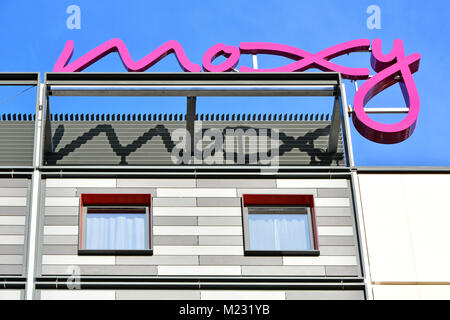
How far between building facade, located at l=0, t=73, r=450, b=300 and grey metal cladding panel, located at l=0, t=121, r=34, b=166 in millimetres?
146

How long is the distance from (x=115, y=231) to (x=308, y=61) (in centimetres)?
641

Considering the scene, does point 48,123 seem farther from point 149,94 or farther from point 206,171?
point 206,171

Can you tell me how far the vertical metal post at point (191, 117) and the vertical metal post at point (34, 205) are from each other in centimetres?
341

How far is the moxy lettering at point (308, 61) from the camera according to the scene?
70.7ft

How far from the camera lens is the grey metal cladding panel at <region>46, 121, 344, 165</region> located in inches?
883

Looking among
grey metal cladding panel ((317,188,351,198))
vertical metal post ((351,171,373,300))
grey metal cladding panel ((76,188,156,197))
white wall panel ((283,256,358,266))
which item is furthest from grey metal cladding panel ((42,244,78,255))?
vertical metal post ((351,171,373,300))

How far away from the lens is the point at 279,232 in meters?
19.9

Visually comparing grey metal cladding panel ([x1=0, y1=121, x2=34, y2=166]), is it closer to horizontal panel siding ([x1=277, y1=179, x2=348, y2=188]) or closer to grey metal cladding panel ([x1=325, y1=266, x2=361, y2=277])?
horizontal panel siding ([x1=277, y1=179, x2=348, y2=188])

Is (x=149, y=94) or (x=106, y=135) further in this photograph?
(x=106, y=135)

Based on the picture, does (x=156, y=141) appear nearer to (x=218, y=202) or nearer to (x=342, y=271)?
(x=218, y=202)

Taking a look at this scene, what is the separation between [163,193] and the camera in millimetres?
19828

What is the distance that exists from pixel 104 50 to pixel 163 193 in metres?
4.38
